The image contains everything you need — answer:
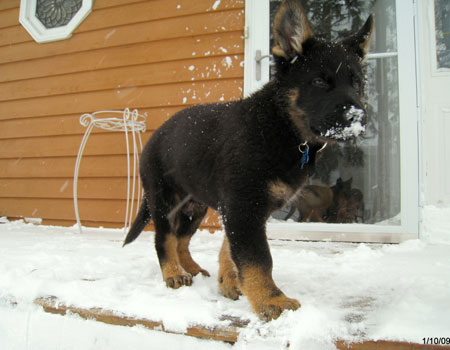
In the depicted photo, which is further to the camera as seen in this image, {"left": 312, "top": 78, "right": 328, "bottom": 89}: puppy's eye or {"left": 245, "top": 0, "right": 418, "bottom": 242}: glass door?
{"left": 245, "top": 0, "right": 418, "bottom": 242}: glass door

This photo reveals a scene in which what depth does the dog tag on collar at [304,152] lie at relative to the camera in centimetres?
187

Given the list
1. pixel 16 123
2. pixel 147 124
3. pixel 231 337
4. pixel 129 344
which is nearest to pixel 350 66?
pixel 231 337

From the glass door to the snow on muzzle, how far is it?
250cm

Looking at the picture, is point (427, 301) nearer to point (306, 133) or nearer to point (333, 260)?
point (306, 133)

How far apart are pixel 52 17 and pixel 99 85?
1836 millimetres

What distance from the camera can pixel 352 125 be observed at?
159cm

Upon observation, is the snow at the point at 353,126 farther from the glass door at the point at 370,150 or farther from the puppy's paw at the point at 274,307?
the glass door at the point at 370,150

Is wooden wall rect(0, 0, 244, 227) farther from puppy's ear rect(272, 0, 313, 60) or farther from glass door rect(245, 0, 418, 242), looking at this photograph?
puppy's ear rect(272, 0, 313, 60)

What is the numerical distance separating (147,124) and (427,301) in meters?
4.46

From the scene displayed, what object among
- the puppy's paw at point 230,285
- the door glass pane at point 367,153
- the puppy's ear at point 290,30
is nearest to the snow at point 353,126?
the puppy's ear at point 290,30

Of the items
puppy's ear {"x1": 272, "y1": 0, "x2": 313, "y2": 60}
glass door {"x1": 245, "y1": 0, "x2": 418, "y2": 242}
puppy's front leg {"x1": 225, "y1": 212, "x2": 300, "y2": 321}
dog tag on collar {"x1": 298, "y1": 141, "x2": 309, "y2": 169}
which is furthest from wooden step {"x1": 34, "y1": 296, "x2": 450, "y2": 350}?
glass door {"x1": 245, "y1": 0, "x2": 418, "y2": 242}

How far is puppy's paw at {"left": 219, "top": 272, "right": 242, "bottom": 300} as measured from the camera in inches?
78.6

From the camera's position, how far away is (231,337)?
→ 1.47 meters
